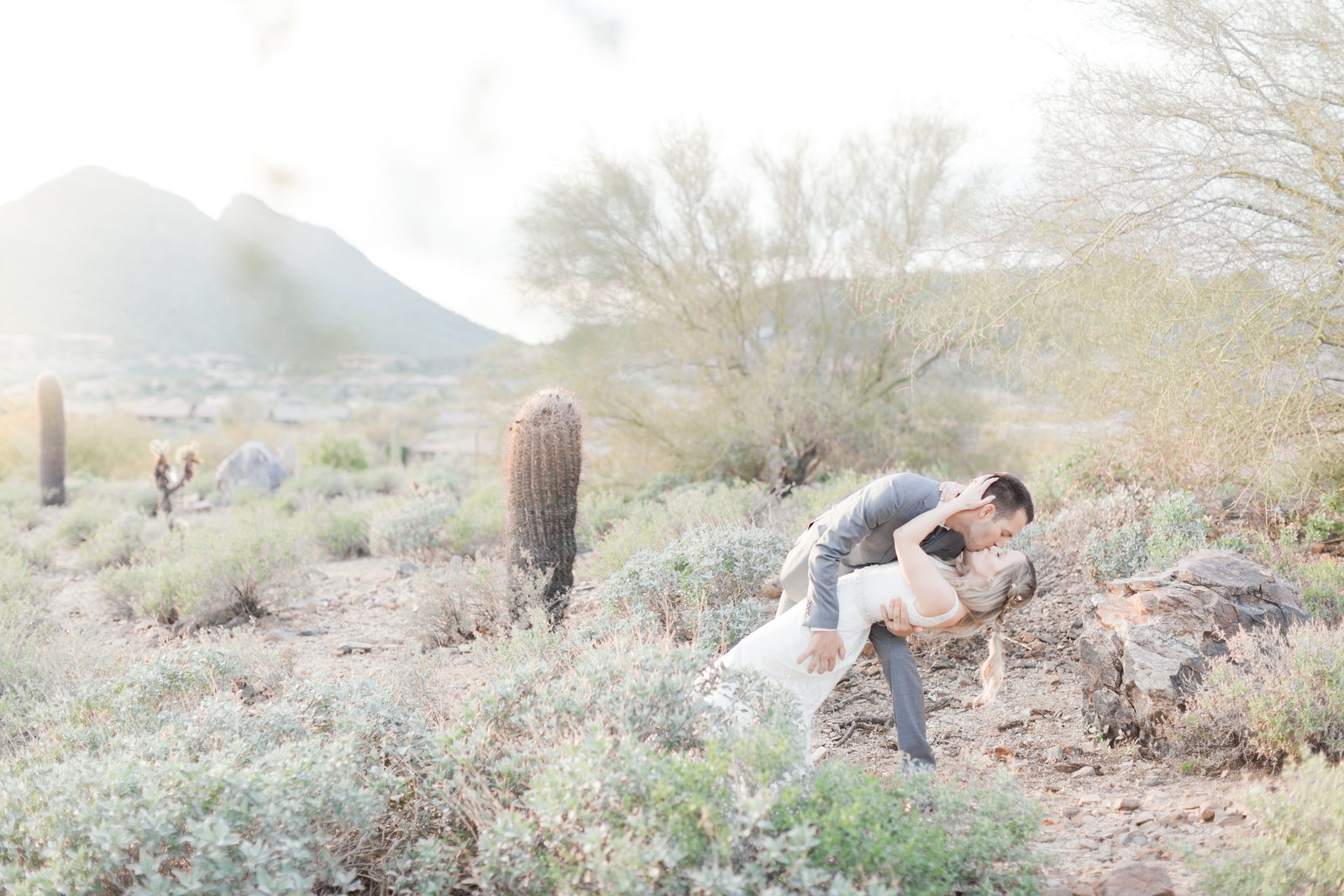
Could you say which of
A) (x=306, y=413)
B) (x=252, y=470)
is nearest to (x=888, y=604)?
(x=252, y=470)

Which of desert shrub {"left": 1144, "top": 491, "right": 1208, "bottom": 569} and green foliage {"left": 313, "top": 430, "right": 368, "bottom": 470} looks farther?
green foliage {"left": 313, "top": 430, "right": 368, "bottom": 470}

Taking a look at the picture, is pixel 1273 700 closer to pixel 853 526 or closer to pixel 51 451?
pixel 853 526

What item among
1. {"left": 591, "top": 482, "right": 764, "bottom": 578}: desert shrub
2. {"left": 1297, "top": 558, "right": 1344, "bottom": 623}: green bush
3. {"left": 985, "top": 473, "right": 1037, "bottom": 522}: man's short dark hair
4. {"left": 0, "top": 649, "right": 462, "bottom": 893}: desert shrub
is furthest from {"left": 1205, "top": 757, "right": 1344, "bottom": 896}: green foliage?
{"left": 591, "top": 482, "right": 764, "bottom": 578}: desert shrub

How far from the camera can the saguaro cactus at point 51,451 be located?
1283 centimetres

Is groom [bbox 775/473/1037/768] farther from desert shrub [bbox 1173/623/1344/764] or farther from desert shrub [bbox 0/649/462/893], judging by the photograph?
desert shrub [bbox 0/649/462/893]

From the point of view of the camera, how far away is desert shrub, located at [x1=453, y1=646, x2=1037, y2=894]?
1.93 m

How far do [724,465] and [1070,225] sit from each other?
5587 mm

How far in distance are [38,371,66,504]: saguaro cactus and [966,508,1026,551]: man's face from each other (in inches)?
569

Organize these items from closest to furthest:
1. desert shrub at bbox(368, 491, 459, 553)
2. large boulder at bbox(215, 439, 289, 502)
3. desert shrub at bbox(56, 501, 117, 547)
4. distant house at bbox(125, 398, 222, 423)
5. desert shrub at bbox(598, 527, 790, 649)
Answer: desert shrub at bbox(598, 527, 790, 649) < desert shrub at bbox(368, 491, 459, 553) < desert shrub at bbox(56, 501, 117, 547) < large boulder at bbox(215, 439, 289, 502) < distant house at bbox(125, 398, 222, 423)

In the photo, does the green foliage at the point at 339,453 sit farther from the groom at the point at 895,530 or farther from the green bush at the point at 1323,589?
the green bush at the point at 1323,589

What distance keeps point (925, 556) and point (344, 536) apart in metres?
7.81

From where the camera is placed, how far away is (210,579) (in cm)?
625

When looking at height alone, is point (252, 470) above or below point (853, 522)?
below

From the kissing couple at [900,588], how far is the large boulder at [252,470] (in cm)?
1312
